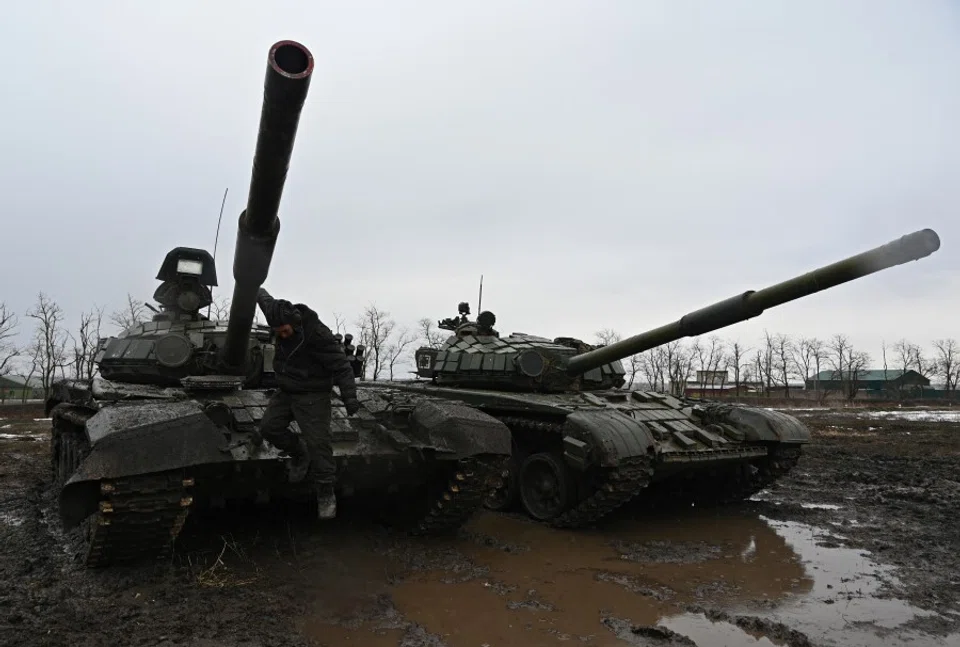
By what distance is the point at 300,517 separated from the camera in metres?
7.49

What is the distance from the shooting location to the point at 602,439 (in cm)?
707

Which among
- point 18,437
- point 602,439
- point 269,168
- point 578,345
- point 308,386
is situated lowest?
point 18,437

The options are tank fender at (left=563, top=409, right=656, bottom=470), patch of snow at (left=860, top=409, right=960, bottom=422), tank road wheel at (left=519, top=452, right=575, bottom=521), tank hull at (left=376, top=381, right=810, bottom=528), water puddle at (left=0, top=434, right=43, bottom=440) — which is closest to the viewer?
tank fender at (left=563, top=409, right=656, bottom=470)

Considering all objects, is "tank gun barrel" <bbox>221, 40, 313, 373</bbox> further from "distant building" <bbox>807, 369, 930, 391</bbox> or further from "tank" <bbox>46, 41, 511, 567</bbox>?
"distant building" <bbox>807, 369, 930, 391</bbox>

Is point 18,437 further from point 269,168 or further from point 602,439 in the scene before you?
point 269,168

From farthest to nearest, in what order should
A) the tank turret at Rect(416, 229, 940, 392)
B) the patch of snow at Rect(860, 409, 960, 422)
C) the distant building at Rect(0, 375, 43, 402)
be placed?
the distant building at Rect(0, 375, 43, 402), the patch of snow at Rect(860, 409, 960, 422), the tank turret at Rect(416, 229, 940, 392)

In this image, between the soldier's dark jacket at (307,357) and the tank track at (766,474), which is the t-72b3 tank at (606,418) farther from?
the soldier's dark jacket at (307,357)

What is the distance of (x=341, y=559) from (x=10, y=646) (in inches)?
102

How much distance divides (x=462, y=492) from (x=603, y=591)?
1566 millimetres

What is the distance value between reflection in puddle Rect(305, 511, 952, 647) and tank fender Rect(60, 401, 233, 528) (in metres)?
1.49

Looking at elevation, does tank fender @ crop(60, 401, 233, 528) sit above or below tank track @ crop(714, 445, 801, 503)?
above

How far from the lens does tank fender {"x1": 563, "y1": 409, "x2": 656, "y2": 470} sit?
7033mm

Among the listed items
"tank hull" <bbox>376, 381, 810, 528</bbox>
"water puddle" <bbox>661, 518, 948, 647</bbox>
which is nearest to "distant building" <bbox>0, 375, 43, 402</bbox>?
"tank hull" <bbox>376, 381, 810, 528</bbox>

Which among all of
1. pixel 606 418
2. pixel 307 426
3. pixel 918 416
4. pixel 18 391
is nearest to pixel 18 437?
pixel 307 426
